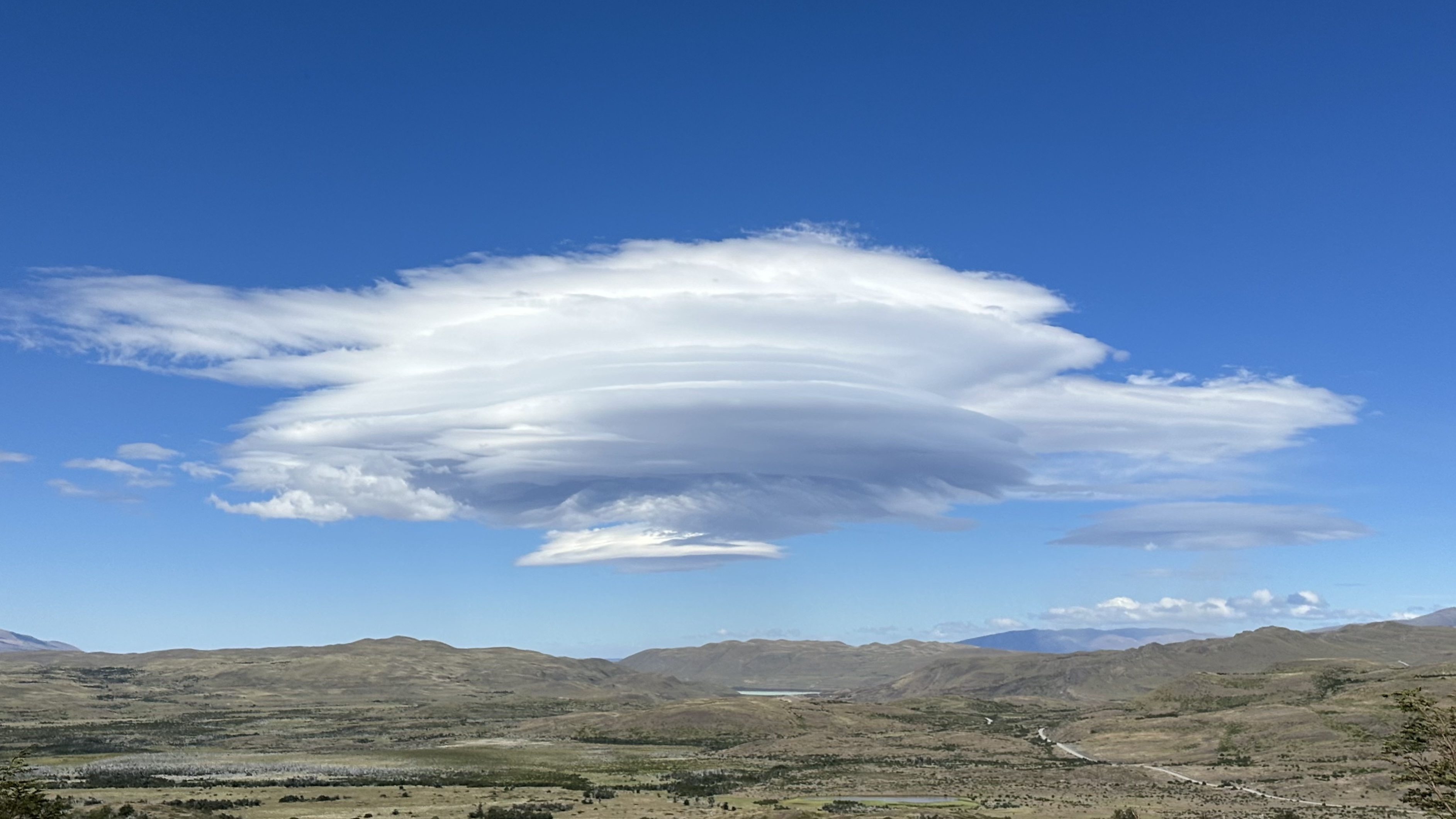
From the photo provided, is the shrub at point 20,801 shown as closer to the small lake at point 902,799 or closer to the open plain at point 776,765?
the open plain at point 776,765

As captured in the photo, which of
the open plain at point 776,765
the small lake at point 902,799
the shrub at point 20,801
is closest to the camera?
the shrub at point 20,801

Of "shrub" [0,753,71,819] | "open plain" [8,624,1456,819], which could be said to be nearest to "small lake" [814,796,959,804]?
"open plain" [8,624,1456,819]

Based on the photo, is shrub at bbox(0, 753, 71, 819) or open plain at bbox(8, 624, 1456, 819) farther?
open plain at bbox(8, 624, 1456, 819)

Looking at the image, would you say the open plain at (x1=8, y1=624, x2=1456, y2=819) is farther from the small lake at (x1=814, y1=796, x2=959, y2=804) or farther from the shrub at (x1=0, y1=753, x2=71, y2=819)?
the shrub at (x1=0, y1=753, x2=71, y2=819)

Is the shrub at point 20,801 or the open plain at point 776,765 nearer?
the shrub at point 20,801

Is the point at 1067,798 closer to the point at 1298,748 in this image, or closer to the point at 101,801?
the point at 1298,748

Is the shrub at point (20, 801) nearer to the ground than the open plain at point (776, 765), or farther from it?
farther from it

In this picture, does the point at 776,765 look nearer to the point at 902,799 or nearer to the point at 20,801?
the point at 902,799

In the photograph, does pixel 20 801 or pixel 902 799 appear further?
pixel 902 799

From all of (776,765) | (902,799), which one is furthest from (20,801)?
(776,765)

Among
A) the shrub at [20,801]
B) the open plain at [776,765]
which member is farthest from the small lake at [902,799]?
the shrub at [20,801]

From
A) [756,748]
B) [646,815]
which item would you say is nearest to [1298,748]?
[756,748]
